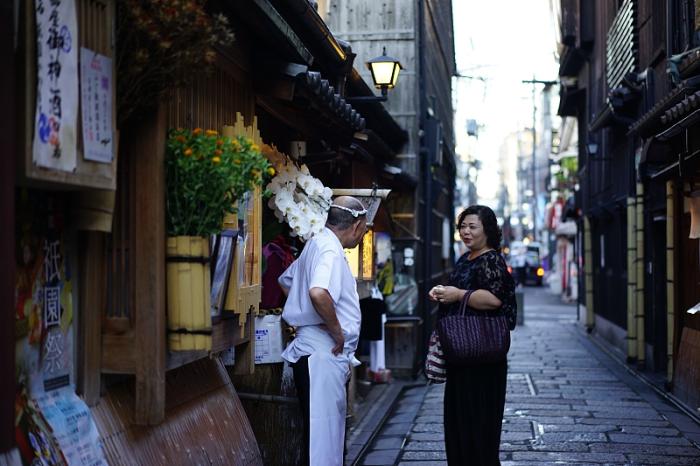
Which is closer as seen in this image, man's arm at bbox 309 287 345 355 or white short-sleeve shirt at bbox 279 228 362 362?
man's arm at bbox 309 287 345 355

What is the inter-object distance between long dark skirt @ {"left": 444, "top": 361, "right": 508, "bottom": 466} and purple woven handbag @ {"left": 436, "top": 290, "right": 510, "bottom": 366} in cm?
14

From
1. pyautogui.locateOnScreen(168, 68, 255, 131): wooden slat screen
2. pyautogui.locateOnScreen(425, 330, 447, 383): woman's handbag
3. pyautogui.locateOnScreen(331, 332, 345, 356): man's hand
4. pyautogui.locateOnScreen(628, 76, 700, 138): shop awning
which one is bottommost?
pyautogui.locateOnScreen(425, 330, 447, 383): woman's handbag

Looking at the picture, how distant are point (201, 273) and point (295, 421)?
3486 mm

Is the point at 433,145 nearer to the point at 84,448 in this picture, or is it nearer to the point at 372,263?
the point at 372,263

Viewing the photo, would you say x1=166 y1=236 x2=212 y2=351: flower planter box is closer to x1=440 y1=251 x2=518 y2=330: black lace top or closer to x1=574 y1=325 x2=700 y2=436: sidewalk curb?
x1=440 y1=251 x2=518 y2=330: black lace top

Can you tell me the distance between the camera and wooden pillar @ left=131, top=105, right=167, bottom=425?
5.12m

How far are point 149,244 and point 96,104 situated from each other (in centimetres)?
89

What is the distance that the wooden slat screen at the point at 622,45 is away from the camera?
1916cm

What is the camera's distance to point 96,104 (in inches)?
179

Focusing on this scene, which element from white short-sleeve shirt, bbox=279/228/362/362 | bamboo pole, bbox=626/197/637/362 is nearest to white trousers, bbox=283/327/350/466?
white short-sleeve shirt, bbox=279/228/362/362

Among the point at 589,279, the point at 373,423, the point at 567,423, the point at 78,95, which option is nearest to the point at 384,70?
the point at 373,423

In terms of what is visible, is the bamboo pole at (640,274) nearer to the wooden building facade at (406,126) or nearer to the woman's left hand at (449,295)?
the wooden building facade at (406,126)

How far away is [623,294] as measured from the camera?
2283 cm

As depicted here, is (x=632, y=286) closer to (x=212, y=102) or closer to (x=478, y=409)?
(x=478, y=409)
